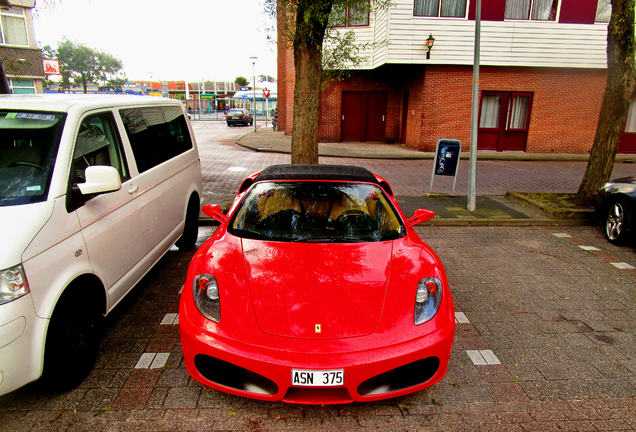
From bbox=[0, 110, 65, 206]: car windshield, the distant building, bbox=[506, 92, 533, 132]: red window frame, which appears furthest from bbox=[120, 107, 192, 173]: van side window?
the distant building

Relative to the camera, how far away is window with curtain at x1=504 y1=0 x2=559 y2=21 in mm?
16250

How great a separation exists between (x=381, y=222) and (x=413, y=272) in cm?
66

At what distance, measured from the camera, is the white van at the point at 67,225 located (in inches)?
93.7

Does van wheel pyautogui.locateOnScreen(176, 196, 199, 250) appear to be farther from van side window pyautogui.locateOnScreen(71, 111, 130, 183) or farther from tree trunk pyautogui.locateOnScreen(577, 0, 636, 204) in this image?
tree trunk pyautogui.locateOnScreen(577, 0, 636, 204)

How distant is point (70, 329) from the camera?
2.76 meters

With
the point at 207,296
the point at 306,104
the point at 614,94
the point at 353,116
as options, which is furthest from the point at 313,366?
the point at 353,116

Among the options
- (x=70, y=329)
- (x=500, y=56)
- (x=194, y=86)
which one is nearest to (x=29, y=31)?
(x=500, y=56)

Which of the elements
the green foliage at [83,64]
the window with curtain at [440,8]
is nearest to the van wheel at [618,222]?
the window with curtain at [440,8]

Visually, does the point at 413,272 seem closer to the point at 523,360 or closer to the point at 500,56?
the point at 523,360

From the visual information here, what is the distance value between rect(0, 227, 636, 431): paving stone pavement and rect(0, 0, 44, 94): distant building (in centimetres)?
2601

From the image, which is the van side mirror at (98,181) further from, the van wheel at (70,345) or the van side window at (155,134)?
the van side window at (155,134)

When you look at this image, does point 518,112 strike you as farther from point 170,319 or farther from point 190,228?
point 170,319

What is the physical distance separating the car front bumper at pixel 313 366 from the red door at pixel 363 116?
1966 centimetres

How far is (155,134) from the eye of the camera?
14.9ft
